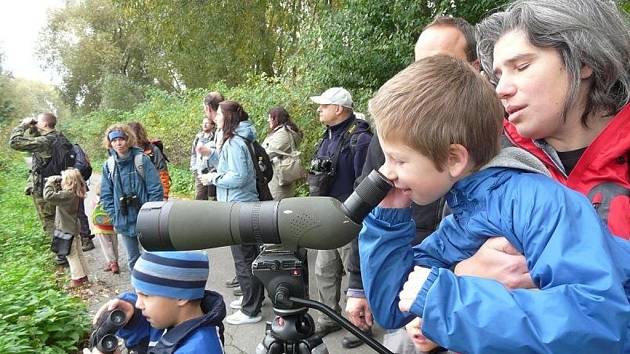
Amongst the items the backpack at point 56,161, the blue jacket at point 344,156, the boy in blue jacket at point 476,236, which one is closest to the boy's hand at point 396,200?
the boy in blue jacket at point 476,236

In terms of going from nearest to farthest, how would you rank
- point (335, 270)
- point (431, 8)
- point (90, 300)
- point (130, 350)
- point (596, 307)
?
point (596, 307) < point (130, 350) < point (335, 270) < point (90, 300) < point (431, 8)

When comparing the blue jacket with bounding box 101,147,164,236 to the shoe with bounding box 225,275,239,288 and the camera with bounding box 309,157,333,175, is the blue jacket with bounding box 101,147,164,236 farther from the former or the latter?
the camera with bounding box 309,157,333,175

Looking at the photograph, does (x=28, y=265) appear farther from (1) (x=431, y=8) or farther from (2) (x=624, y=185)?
(2) (x=624, y=185)

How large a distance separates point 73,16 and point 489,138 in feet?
121

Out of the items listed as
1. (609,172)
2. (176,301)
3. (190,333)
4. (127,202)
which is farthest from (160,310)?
(127,202)

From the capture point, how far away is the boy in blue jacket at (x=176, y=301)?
6.35ft

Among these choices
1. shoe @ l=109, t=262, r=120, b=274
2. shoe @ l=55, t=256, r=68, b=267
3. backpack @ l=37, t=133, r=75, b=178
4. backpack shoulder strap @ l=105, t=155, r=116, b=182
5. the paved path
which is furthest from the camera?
shoe @ l=55, t=256, r=68, b=267

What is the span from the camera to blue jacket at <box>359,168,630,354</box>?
857mm

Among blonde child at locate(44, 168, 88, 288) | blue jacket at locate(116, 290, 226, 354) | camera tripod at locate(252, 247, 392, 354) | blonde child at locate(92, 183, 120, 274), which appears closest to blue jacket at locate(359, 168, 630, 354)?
camera tripod at locate(252, 247, 392, 354)

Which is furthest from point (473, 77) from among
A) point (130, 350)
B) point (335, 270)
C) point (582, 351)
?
point (335, 270)

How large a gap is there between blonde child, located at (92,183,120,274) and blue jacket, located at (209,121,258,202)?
2.00 metres

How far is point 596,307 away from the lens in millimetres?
854

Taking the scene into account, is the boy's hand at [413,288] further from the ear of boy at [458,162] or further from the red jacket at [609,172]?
the red jacket at [609,172]

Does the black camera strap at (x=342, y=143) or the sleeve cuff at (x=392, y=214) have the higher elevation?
the sleeve cuff at (x=392, y=214)
